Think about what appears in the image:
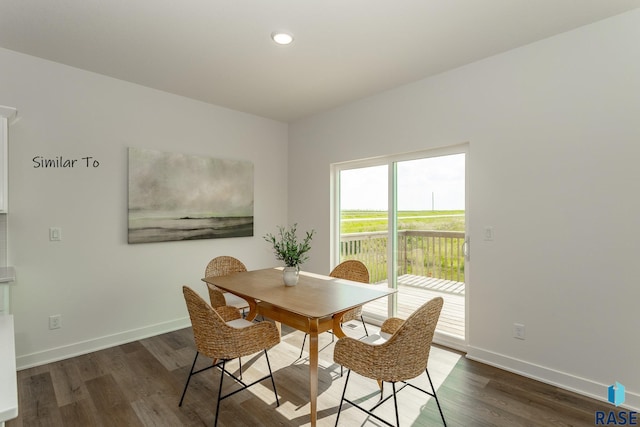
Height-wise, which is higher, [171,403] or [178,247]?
[178,247]

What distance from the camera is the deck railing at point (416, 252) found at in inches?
126

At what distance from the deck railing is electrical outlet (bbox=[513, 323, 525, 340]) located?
0.60 meters

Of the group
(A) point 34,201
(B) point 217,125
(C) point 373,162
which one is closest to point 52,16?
(A) point 34,201

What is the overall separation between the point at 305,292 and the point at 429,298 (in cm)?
175

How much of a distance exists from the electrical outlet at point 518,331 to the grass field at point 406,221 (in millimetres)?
940

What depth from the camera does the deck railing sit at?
3.20 metres

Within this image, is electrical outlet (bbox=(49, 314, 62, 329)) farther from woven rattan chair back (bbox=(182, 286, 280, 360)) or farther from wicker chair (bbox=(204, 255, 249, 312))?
woven rattan chair back (bbox=(182, 286, 280, 360))

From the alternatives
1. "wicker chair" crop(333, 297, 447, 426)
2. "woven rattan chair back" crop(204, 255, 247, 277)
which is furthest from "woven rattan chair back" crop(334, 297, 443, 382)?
"woven rattan chair back" crop(204, 255, 247, 277)

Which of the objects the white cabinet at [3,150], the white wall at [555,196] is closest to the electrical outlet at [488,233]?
the white wall at [555,196]

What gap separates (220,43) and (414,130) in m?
2.03

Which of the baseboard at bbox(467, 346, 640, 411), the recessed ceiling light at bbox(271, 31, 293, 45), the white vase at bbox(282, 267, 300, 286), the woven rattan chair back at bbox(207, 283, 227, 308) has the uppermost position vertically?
the recessed ceiling light at bbox(271, 31, 293, 45)

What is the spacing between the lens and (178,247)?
146 inches

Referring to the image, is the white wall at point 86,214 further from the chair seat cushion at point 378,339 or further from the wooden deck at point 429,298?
the chair seat cushion at point 378,339

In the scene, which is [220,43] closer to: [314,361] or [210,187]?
[210,187]
